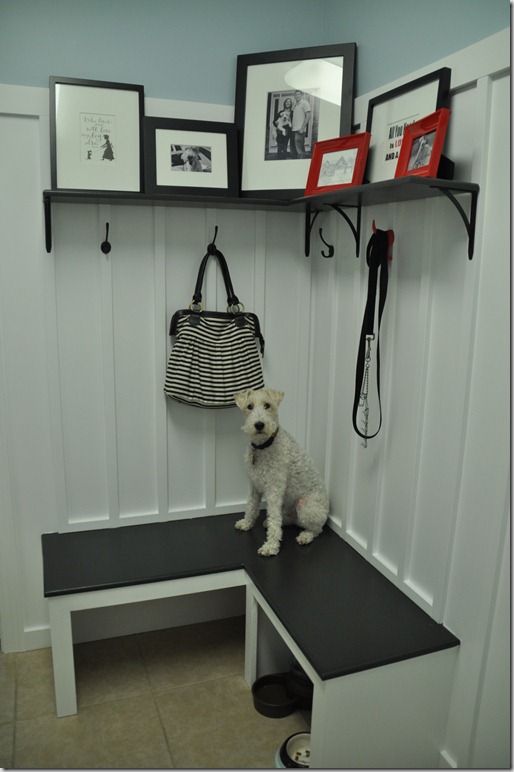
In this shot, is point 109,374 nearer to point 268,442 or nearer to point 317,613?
point 268,442

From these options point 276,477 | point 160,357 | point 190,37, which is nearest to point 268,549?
point 276,477

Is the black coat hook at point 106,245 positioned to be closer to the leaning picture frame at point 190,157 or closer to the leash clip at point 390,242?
the leaning picture frame at point 190,157

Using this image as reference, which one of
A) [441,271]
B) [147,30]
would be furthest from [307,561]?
[147,30]

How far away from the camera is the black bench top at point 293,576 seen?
1809 millimetres

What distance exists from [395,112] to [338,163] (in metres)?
0.23

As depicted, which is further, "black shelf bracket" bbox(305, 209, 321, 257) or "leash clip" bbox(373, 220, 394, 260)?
"black shelf bracket" bbox(305, 209, 321, 257)

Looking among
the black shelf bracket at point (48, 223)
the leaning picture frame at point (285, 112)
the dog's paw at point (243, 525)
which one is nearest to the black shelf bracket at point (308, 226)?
the leaning picture frame at point (285, 112)

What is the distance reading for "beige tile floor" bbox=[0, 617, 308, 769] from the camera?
2.01 metres

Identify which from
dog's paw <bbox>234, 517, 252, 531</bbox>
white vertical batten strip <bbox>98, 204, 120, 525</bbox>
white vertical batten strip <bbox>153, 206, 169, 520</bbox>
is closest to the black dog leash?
dog's paw <bbox>234, 517, 252, 531</bbox>

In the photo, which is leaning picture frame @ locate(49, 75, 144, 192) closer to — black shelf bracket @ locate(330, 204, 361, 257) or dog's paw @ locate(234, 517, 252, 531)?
black shelf bracket @ locate(330, 204, 361, 257)

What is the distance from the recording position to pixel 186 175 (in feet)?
7.45

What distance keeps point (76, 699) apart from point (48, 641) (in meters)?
0.37

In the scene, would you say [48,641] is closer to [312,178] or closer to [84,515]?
[84,515]

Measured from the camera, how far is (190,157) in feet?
7.46
